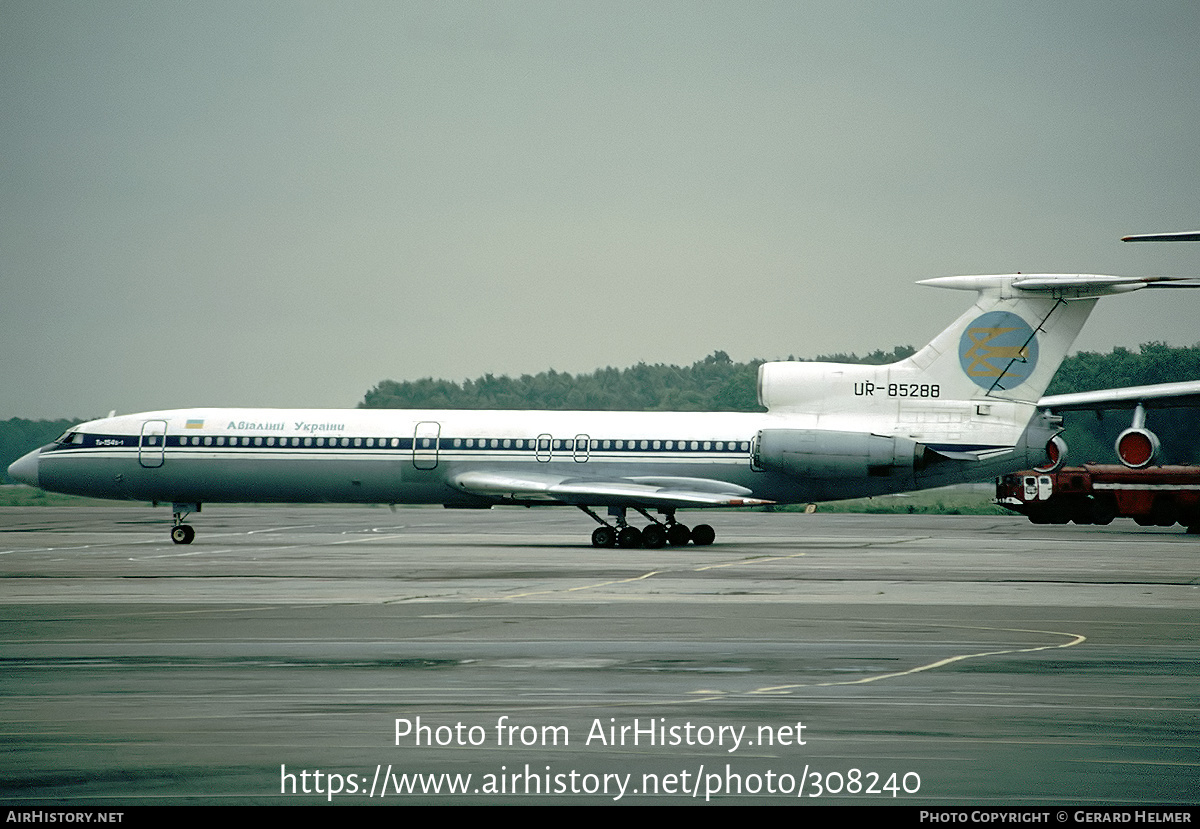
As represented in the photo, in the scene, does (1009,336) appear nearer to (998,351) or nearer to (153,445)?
(998,351)

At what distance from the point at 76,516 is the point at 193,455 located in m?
20.4

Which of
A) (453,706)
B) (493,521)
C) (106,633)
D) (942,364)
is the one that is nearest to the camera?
(453,706)

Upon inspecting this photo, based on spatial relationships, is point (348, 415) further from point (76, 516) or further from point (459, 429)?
point (76, 516)

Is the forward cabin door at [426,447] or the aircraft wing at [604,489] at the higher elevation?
the forward cabin door at [426,447]

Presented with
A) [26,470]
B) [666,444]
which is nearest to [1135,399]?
[666,444]

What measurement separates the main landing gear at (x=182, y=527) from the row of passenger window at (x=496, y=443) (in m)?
1.70

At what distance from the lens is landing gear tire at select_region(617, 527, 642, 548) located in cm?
3081

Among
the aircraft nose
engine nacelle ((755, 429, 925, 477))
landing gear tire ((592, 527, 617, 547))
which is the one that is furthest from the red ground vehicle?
the aircraft nose

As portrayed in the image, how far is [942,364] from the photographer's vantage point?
3008 cm

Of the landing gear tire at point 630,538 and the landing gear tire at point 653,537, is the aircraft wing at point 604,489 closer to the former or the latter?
the landing gear tire at point 653,537

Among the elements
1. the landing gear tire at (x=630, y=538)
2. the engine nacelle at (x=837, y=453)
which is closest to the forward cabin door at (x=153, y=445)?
the landing gear tire at (x=630, y=538)

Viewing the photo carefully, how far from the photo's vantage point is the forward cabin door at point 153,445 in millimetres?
32812

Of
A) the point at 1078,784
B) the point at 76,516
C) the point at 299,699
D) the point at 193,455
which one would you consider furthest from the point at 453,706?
the point at 76,516

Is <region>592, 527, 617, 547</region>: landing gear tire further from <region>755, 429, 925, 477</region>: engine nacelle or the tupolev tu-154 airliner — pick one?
<region>755, 429, 925, 477</region>: engine nacelle
